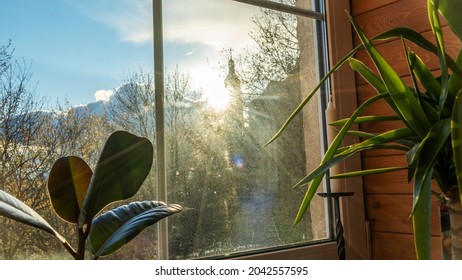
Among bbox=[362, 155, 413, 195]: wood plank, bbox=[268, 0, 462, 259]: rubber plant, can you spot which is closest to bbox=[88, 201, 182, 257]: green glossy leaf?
bbox=[268, 0, 462, 259]: rubber plant

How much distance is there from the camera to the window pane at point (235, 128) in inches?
45.5

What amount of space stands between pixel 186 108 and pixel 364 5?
2.58ft

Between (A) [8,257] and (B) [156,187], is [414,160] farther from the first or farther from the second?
(A) [8,257]

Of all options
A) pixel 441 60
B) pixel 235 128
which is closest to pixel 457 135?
pixel 441 60

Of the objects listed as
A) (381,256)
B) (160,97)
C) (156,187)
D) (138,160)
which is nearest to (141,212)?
(138,160)

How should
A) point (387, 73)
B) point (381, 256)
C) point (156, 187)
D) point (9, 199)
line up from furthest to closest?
point (381, 256)
point (156, 187)
point (387, 73)
point (9, 199)

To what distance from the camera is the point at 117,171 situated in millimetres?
754

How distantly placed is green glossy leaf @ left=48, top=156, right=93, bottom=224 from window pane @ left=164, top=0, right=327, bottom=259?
367 millimetres

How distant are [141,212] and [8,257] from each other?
38 cm

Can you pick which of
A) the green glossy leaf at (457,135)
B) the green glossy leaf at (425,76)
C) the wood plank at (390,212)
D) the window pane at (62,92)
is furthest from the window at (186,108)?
the green glossy leaf at (457,135)

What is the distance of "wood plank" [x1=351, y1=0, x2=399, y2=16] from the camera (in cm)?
144

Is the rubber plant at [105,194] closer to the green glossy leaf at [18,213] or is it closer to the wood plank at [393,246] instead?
the green glossy leaf at [18,213]

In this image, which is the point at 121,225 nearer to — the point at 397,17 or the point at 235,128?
the point at 235,128
